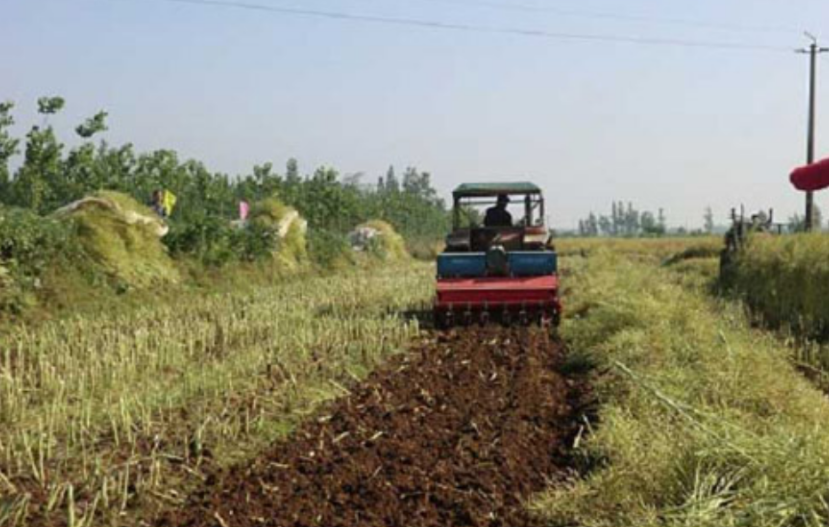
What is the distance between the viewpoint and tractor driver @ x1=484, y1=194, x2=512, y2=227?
1477 cm

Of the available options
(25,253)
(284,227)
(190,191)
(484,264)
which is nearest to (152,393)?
(484,264)

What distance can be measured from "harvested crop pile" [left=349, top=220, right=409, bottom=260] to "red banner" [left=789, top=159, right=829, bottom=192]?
106 ft

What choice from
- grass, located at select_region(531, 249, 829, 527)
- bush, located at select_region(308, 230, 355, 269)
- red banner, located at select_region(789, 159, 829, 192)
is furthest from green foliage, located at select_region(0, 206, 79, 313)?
bush, located at select_region(308, 230, 355, 269)

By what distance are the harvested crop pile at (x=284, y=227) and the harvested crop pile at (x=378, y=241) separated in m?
8.29

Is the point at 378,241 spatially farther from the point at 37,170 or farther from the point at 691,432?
the point at 691,432

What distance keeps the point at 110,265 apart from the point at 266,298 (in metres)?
2.69

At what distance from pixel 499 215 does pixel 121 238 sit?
6.77 meters

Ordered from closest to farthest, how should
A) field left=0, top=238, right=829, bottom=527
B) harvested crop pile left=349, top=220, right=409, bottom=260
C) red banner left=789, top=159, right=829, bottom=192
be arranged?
1. red banner left=789, top=159, right=829, bottom=192
2. field left=0, top=238, right=829, bottom=527
3. harvested crop pile left=349, top=220, right=409, bottom=260

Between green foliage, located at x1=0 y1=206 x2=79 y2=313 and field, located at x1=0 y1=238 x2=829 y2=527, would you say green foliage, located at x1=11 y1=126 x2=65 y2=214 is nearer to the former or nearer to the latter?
green foliage, located at x1=0 y1=206 x2=79 y2=313

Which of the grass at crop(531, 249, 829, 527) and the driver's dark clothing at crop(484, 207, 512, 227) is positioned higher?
the driver's dark clothing at crop(484, 207, 512, 227)

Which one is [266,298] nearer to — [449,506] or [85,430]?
[85,430]

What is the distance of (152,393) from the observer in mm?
7961

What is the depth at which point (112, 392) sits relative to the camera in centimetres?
812

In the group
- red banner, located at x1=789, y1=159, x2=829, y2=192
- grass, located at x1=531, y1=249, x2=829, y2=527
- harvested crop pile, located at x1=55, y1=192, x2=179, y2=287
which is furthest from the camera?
harvested crop pile, located at x1=55, y1=192, x2=179, y2=287
